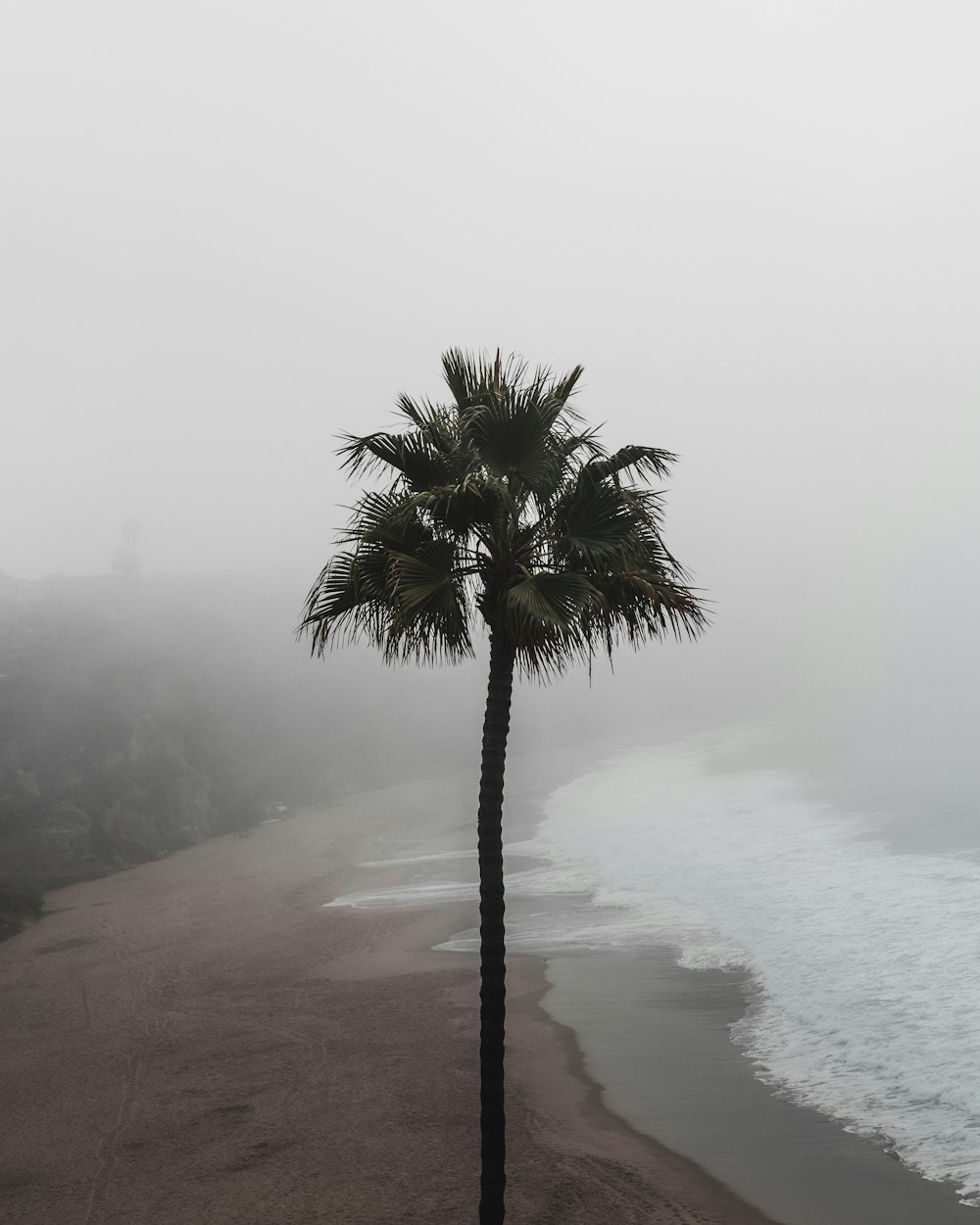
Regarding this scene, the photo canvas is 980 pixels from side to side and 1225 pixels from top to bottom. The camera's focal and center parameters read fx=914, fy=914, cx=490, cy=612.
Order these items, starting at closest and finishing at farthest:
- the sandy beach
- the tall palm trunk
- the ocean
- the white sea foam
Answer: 1. the tall palm trunk
2. the sandy beach
3. the ocean
4. the white sea foam

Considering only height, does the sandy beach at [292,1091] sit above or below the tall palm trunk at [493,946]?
below

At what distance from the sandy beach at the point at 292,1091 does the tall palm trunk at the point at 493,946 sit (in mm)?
3947

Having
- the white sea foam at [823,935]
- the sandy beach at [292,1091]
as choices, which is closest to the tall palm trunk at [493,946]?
the sandy beach at [292,1091]

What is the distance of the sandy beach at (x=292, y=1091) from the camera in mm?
11836

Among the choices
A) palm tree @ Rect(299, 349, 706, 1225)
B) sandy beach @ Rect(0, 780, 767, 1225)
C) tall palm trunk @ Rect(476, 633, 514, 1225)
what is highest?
palm tree @ Rect(299, 349, 706, 1225)

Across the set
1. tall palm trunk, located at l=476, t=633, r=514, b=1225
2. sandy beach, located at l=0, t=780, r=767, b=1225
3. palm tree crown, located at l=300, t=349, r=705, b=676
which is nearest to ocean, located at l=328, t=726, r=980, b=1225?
sandy beach, located at l=0, t=780, r=767, b=1225

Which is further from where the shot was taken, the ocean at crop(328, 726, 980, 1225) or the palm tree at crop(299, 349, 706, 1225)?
the ocean at crop(328, 726, 980, 1225)

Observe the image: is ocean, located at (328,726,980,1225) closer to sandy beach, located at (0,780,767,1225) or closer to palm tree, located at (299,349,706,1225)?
sandy beach, located at (0,780,767,1225)

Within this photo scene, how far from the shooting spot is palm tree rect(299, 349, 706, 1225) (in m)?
8.21

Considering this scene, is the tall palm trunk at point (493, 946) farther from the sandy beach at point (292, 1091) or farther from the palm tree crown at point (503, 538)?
the sandy beach at point (292, 1091)

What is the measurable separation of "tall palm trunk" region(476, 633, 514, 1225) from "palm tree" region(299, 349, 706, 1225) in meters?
0.02

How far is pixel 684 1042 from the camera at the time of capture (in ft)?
58.1

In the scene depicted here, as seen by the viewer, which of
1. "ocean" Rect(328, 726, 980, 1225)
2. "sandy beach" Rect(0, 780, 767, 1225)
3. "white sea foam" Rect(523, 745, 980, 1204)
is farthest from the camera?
"white sea foam" Rect(523, 745, 980, 1204)

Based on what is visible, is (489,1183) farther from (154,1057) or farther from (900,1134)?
(154,1057)
